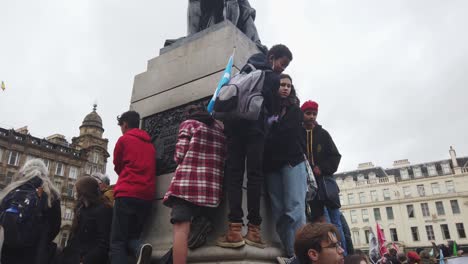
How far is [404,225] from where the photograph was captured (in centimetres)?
5406

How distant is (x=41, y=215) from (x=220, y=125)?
2.06 metres

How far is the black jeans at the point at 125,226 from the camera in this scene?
3604 millimetres

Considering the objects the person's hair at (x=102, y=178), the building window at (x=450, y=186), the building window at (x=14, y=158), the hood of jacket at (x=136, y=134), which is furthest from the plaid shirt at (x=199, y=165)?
the building window at (x=450, y=186)

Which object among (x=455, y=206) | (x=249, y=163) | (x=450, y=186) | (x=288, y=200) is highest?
(x=450, y=186)

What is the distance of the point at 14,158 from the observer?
149 feet

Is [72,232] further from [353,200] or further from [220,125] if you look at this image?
[353,200]

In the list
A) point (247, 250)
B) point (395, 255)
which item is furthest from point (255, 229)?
point (395, 255)

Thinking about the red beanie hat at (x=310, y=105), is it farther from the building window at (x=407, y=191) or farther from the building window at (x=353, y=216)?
the building window at (x=353, y=216)

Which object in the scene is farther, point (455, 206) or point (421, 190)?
point (421, 190)

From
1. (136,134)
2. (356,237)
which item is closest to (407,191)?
(356,237)

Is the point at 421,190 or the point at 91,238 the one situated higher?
the point at 421,190

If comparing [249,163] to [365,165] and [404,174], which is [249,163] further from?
[365,165]

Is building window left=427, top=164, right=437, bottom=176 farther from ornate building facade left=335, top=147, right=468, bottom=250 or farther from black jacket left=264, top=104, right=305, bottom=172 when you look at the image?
black jacket left=264, top=104, right=305, bottom=172

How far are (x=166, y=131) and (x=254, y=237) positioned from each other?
2005 mm
